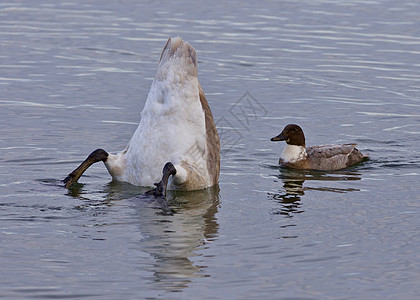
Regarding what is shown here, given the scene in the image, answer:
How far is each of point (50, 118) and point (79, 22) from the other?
9563 millimetres

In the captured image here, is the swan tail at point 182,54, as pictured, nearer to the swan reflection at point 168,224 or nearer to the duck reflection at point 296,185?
the swan reflection at point 168,224

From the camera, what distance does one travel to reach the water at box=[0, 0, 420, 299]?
8.22m

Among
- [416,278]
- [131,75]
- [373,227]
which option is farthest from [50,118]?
[416,278]

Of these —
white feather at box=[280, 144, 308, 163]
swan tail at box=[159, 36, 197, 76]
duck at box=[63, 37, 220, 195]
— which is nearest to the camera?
duck at box=[63, 37, 220, 195]

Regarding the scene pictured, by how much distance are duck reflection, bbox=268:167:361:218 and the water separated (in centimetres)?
5

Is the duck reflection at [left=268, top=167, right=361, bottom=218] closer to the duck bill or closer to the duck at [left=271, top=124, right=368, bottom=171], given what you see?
the duck at [left=271, top=124, right=368, bottom=171]

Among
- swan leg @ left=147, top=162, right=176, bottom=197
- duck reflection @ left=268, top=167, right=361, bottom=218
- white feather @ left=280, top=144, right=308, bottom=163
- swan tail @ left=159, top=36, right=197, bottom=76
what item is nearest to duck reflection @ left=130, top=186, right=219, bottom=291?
swan leg @ left=147, top=162, right=176, bottom=197

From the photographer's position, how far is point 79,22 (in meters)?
24.4

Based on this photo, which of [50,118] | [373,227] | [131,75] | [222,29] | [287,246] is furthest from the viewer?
[222,29]

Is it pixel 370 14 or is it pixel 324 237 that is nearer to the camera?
pixel 324 237

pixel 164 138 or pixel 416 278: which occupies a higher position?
pixel 164 138

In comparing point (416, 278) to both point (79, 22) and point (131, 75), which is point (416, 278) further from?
point (79, 22)

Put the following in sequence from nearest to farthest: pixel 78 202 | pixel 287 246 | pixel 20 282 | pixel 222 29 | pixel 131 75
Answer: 1. pixel 20 282
2. pixel 287 246
3. pixel 78 202
4. pixel 131 75
5. pixel 222 29

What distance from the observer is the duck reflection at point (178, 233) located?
8133mm
